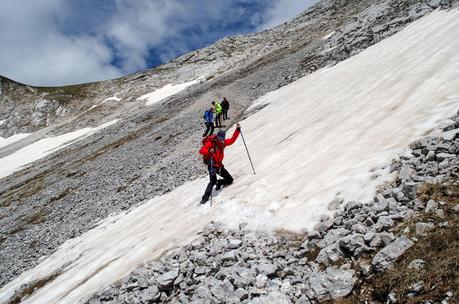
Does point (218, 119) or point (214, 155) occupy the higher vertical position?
point (218, 119)

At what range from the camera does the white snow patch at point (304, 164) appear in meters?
10.6

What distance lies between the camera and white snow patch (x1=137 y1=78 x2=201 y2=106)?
89.4 meters

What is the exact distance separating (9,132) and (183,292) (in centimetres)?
12863

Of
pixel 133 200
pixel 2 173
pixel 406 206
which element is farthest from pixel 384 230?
pixel 2 173

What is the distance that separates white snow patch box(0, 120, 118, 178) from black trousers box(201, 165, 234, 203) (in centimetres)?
6579

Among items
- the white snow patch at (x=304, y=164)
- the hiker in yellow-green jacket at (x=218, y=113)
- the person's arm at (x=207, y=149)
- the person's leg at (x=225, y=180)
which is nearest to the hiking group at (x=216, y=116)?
the hiker in yellow-green jacket at (x=218, y=113)

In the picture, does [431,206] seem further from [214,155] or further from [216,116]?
[216,116]

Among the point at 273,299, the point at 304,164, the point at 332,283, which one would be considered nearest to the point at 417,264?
the point at 332,283

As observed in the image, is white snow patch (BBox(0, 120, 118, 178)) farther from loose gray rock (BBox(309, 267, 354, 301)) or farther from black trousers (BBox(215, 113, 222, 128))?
loose gray rock (BBox(309, 267, 354, 301))

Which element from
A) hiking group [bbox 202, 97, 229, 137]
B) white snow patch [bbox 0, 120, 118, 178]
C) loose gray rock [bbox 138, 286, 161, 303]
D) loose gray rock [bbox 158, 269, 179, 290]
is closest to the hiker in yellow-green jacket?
hiking group [bbox 202, 97, 229, 137]

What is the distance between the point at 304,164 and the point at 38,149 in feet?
271

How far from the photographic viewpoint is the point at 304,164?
1320 centimetres

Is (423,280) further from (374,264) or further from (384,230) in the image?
(384,230)

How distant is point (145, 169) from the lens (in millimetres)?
30125
